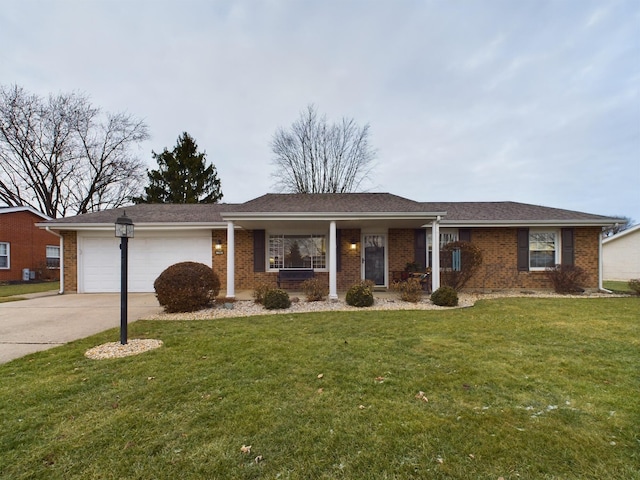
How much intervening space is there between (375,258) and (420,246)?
1.76 meters

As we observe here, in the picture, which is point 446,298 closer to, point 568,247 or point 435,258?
point 435,258

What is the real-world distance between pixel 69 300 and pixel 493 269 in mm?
14464

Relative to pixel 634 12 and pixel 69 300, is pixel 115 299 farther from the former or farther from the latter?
pixel 634 12

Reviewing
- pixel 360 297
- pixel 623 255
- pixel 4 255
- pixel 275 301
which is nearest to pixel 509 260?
pixel 360 297

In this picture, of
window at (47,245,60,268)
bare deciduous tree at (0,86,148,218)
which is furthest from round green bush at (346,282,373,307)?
bare deciduous tree at (0,86,148,218)

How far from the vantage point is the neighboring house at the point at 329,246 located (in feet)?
35.5

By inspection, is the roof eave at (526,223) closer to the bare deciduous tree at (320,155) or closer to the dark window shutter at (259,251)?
the dark window shutter at (259,251)

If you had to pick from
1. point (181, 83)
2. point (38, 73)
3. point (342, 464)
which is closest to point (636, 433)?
point (342, 464)

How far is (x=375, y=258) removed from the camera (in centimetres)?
1151

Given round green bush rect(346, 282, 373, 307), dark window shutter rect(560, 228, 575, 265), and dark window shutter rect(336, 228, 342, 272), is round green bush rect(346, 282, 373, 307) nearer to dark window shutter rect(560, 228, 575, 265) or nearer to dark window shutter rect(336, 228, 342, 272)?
dark window shutter rect(336, 228, 342, 272)

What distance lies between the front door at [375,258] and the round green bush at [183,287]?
6071 millimetres

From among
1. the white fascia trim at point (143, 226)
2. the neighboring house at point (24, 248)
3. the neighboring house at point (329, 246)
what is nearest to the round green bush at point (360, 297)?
the neighboring house at point (329, 246)

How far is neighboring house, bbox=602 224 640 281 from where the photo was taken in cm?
1667

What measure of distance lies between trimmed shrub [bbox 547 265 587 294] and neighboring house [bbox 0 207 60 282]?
24869 millimetres
